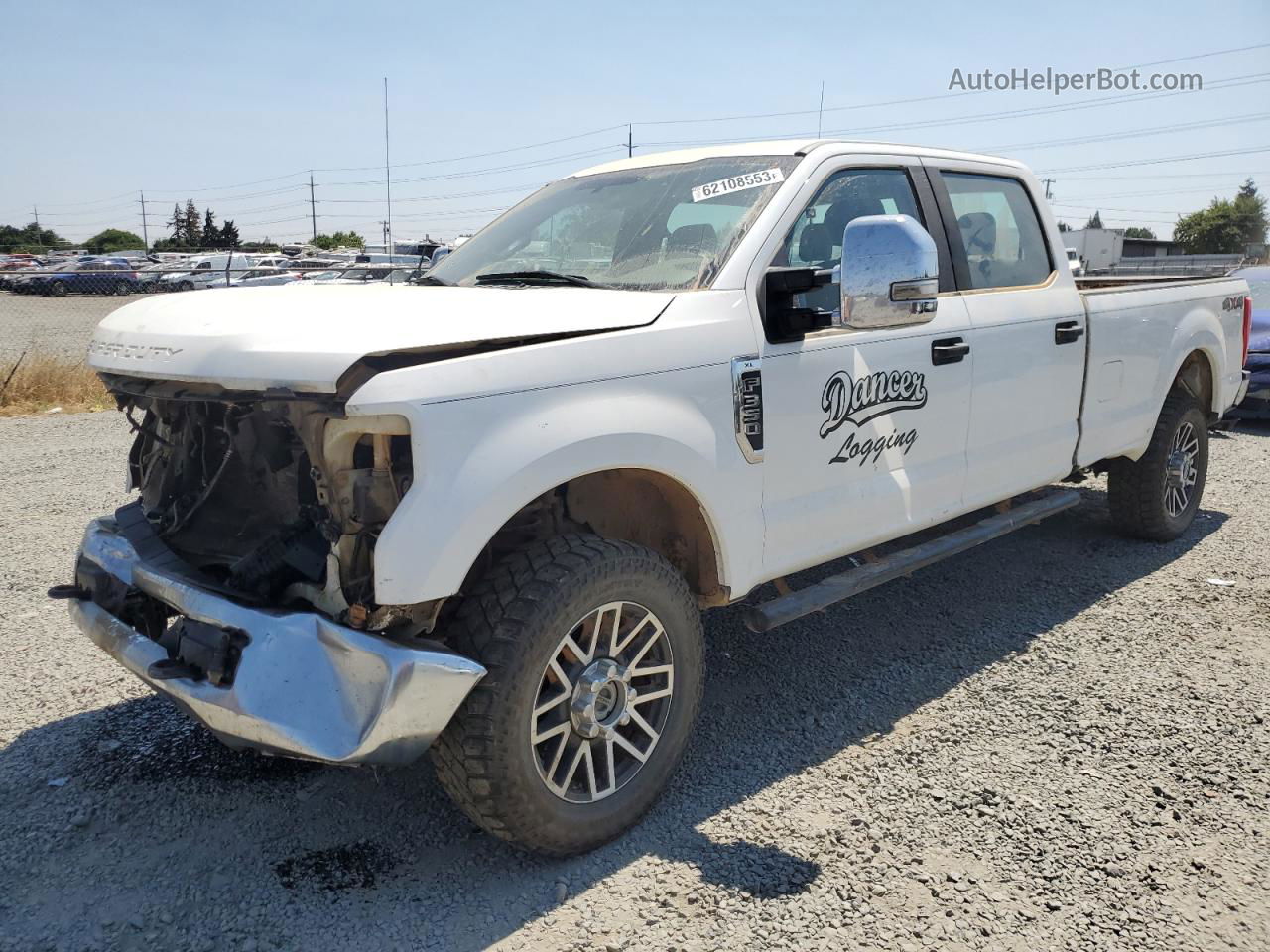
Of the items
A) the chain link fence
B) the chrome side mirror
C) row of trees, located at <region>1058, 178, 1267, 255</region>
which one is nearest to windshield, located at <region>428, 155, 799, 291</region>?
the chrome side mirror

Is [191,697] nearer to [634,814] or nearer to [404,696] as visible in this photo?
[404,696]

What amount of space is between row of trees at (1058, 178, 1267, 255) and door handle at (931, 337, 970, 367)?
66684 mm

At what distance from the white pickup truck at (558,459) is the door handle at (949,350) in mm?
23

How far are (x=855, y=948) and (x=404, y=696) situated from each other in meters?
1.30

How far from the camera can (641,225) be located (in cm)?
360

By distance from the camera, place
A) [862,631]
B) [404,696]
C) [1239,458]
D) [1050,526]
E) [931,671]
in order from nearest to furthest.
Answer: [404,696], [931,671], [862,631], [1050,526], [1239,458]

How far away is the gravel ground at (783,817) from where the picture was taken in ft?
8.52

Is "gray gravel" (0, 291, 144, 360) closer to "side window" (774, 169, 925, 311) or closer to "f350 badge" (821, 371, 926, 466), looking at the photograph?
"side window" (774, 169, 925, 311)

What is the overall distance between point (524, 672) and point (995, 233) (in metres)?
3.19

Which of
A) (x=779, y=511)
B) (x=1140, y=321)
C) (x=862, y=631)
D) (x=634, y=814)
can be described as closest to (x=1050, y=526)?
(x=1140, y=321)

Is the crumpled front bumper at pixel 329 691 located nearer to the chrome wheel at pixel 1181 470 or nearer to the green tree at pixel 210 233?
the chrome wheel at pixel 1181 470

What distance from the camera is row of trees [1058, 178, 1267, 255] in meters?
62.0

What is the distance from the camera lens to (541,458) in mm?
2590

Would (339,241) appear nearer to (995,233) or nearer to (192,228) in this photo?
(192,228)
